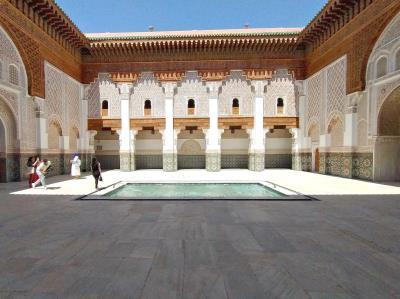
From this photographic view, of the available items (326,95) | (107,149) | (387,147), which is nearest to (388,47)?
(326,95)

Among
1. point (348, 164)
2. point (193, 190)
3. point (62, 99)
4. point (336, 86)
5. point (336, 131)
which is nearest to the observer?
point (193, 190)

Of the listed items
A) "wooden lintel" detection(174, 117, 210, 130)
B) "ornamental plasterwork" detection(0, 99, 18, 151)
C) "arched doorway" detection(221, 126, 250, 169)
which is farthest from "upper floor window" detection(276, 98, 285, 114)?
"ornamental plasterwork" detection(0, 99, 18, 151)

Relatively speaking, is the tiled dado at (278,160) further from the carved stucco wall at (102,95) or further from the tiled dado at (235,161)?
the carved stucco wall at (102,95)

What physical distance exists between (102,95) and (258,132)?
24.6 feet

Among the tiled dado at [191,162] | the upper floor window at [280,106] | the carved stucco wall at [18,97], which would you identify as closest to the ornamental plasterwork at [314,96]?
the upper floor window at [280,106]

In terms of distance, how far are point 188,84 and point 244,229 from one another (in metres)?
8.57

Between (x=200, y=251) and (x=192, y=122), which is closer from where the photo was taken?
(x=200, y=251)

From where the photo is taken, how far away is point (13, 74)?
645 centimetres

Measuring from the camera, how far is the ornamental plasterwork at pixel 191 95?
1002 cm

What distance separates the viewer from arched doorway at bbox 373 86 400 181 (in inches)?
246

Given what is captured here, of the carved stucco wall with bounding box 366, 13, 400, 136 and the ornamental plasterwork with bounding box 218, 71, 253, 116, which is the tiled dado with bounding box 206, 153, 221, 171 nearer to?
the ornamental plasterwork with bounding box 218, 71, 253, 116

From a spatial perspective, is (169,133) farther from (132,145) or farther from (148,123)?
(132,145)

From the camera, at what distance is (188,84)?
33.0ft

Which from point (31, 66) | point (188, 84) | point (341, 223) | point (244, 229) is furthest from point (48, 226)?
→ point (188, 84)
